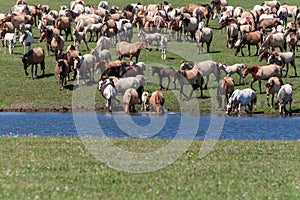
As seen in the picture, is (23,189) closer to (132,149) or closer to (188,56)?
(132,149)

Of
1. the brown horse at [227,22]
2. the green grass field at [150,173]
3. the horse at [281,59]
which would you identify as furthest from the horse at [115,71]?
the green grass field at [150,173]

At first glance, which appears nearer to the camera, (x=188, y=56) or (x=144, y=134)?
(x=144, y=134)

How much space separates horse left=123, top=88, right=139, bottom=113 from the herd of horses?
0.02 meters

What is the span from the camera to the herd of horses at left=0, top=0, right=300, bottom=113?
3425cm

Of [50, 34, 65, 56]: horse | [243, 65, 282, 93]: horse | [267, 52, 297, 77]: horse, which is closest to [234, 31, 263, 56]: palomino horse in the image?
[267, 52, 297, 77]: horse

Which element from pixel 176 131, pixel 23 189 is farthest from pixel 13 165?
pixel 176 131

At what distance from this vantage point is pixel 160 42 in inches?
1730

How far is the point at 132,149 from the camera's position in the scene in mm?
19000

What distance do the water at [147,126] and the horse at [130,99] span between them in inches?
25.1

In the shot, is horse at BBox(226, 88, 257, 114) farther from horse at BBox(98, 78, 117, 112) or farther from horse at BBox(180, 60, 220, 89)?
horse at BBox(98, 78, 117, 112)

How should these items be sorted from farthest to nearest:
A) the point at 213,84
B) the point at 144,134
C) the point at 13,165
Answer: the point at 213,84
the point at 144,134
the point at 13,165

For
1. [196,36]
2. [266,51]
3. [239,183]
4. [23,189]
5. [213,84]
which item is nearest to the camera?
[23,189]

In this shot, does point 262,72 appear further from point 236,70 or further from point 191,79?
point 191,79

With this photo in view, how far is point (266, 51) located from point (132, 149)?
24017 millimetres
